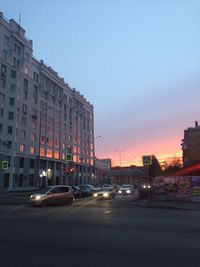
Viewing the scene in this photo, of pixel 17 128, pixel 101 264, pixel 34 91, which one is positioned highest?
pixel 34 91

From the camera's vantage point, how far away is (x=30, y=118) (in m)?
72.2

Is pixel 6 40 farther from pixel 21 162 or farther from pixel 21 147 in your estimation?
pixel 21 162

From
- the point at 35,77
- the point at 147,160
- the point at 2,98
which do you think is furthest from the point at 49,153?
the point at 147,160

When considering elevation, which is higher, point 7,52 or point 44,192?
point 7,52

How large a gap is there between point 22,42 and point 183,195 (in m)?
52.7

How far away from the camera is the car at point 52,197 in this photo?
971 inches

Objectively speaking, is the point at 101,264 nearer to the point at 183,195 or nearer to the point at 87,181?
the point at 183,195

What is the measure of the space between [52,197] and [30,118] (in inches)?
1932

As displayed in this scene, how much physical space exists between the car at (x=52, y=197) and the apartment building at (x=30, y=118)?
13527 mm

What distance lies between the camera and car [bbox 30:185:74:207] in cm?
2466

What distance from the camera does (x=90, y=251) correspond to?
8062mm

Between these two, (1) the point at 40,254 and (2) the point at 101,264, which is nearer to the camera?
(2) the point at 101,264

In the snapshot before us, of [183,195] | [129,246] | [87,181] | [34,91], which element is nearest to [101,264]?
[129,246]

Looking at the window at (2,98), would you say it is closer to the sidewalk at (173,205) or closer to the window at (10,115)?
the window at (10,115)
